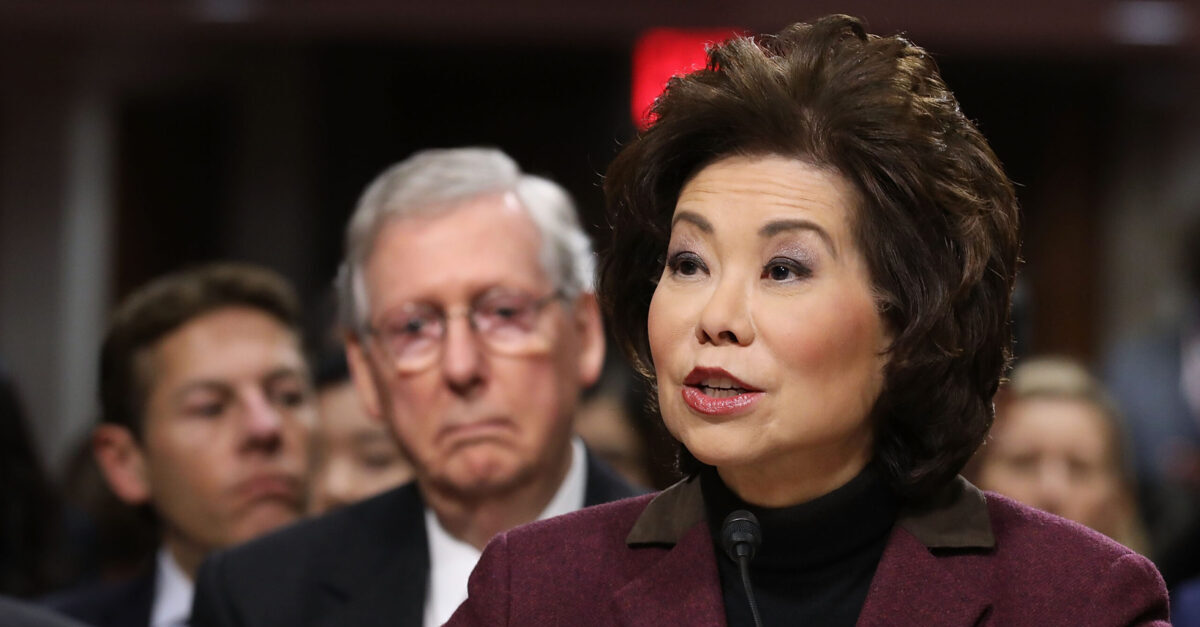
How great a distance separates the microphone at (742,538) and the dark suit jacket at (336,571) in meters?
0.88

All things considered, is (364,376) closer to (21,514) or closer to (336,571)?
(336,571)

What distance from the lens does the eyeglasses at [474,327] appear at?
2.75 meters

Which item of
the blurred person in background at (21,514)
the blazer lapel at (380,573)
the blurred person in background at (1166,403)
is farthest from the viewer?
the blurred person in background at (1166,403)

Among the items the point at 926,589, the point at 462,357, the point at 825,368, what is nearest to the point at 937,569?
the point at 926,589

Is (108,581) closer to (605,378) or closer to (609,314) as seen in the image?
(605,378)

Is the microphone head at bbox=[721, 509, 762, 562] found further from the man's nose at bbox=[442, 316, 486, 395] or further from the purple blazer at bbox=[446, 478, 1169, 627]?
the man's nose at bbox=[442, 316, 486, 395]

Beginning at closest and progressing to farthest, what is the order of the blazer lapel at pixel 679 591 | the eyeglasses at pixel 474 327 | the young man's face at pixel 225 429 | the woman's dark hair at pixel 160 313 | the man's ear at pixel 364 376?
the blazer lapel at pixel 679 591 < the eyeglasses at pixel 474 327 < the man's ear at pixel 364 376 < the young man's face at pixel 225 429 < the woman's dark hair at pixel 160 313

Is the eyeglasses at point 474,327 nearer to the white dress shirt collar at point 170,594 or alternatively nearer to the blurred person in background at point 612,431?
the white dress shirt collar at point 170,594

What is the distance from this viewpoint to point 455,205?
2.82m

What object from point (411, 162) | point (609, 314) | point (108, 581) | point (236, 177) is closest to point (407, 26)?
point (236, 177)

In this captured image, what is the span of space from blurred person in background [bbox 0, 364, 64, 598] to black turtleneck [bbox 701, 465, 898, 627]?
93.2 inches

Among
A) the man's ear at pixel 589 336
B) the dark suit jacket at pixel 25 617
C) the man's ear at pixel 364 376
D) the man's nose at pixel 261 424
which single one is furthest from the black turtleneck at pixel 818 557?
the man's nose at pixel 261 424

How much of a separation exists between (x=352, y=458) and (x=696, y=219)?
7.36ft

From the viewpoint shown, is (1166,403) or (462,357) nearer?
(462,357)
